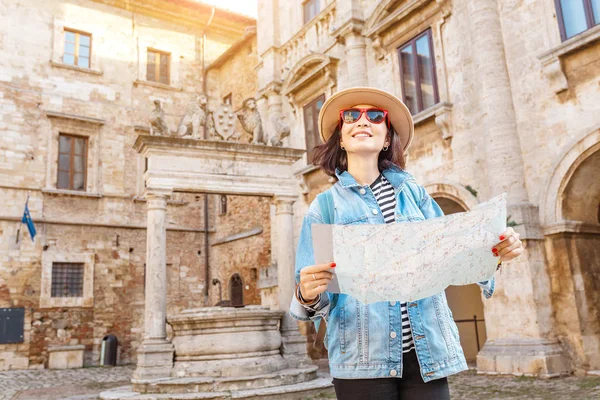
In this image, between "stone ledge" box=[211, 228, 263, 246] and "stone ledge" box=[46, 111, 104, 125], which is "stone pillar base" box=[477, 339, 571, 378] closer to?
"stone ledge" box=[211, 228, 263, 246]

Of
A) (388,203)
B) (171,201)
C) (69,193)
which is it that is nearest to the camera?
(388,203)

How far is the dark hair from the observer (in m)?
2.40

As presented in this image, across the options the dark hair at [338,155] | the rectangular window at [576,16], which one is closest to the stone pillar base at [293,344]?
the rectangular window at [576,16]

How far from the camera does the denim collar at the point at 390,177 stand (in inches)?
87.7

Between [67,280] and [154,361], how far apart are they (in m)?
→ 10.3

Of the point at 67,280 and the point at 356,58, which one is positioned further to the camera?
the point at 67,280

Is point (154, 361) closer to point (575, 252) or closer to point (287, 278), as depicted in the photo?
point (287, 278)

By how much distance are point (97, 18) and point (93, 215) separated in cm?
699

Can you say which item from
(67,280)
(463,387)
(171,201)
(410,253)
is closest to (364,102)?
(410,253)

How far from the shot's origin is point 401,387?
1929 mm

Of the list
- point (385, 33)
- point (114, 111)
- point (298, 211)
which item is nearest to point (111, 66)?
point (114, 111)

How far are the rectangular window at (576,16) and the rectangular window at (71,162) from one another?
14774 mm

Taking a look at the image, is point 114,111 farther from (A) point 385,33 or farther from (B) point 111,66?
(A) point 385,33

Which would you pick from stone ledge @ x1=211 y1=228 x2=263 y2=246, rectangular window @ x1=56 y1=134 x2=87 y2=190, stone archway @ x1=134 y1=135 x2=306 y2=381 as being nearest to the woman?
stone archway @ x1=134 y1=135 x2=306 y2=381
